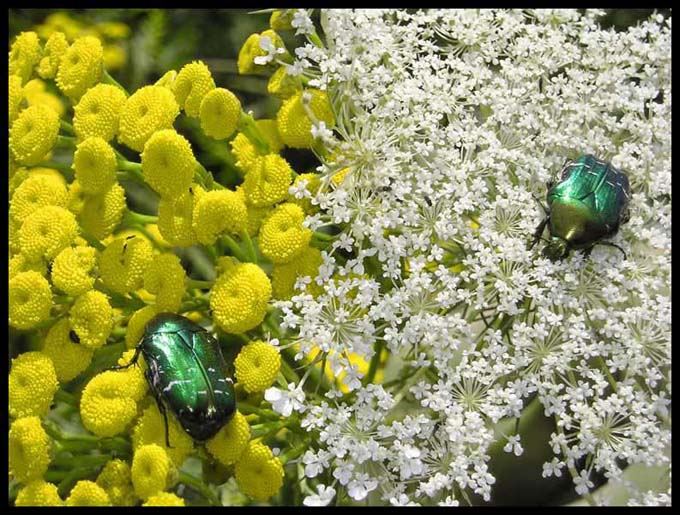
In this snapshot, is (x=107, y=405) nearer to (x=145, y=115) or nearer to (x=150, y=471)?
(x=150, y=471)

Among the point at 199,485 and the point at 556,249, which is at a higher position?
the point at 556,249

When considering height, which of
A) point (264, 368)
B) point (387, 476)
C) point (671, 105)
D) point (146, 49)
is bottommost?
point (387, 476)

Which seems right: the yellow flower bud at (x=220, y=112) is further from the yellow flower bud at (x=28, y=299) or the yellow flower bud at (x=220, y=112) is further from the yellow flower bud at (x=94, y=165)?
the yellow flower bud at (x=28, y=299)

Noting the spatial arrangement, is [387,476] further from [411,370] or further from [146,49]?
[146,49]

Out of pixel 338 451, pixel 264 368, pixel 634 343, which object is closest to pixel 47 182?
pixel 264 368

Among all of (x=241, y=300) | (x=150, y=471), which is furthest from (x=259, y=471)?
(x=241, y=300)

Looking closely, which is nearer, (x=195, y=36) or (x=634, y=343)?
(x=634, y=343)

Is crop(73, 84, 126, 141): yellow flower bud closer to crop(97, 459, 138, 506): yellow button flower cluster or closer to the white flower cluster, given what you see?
the white flower cluster

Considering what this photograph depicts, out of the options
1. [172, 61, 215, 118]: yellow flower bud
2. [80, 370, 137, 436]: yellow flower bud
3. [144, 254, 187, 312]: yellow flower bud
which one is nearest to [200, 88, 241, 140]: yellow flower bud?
[172, 61, 215, 118]: yellow flower bud
